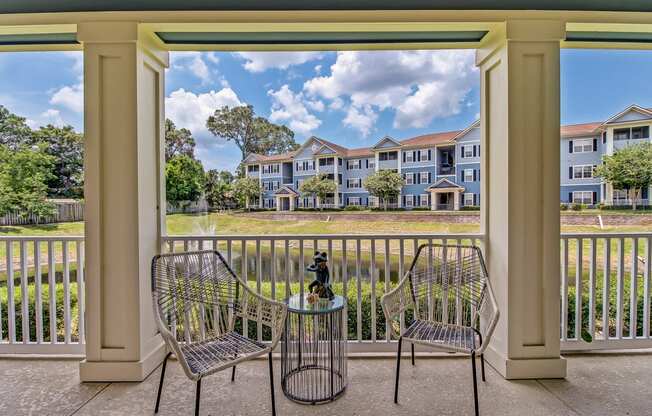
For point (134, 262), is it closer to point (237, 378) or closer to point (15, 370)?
point (237, 378)

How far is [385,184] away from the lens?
9.45ft

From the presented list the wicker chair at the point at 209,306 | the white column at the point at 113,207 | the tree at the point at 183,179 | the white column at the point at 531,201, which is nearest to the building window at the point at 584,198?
the white column at the point at 531,201

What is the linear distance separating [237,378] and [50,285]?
1765 millimetres

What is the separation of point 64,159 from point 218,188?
1363 millimetres

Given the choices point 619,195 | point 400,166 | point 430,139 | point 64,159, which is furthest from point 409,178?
point 64,159

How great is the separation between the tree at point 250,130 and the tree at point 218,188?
326 millimetres

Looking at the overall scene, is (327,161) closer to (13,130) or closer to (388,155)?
(388,155)

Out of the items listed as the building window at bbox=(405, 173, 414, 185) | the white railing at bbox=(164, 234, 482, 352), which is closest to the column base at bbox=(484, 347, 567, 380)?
the white railing at bbox=(164, 234, 482, 352)

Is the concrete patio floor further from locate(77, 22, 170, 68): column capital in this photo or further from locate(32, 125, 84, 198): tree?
locate(77, 22, 170, 68): column capital

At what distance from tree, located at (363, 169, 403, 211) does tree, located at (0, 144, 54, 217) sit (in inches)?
114

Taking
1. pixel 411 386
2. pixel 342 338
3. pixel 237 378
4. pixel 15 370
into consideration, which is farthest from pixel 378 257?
pixel 15 370

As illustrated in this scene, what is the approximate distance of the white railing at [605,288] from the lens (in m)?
2.58

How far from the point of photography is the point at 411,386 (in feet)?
7.11

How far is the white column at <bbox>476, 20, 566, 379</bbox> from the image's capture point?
7.37 feet
